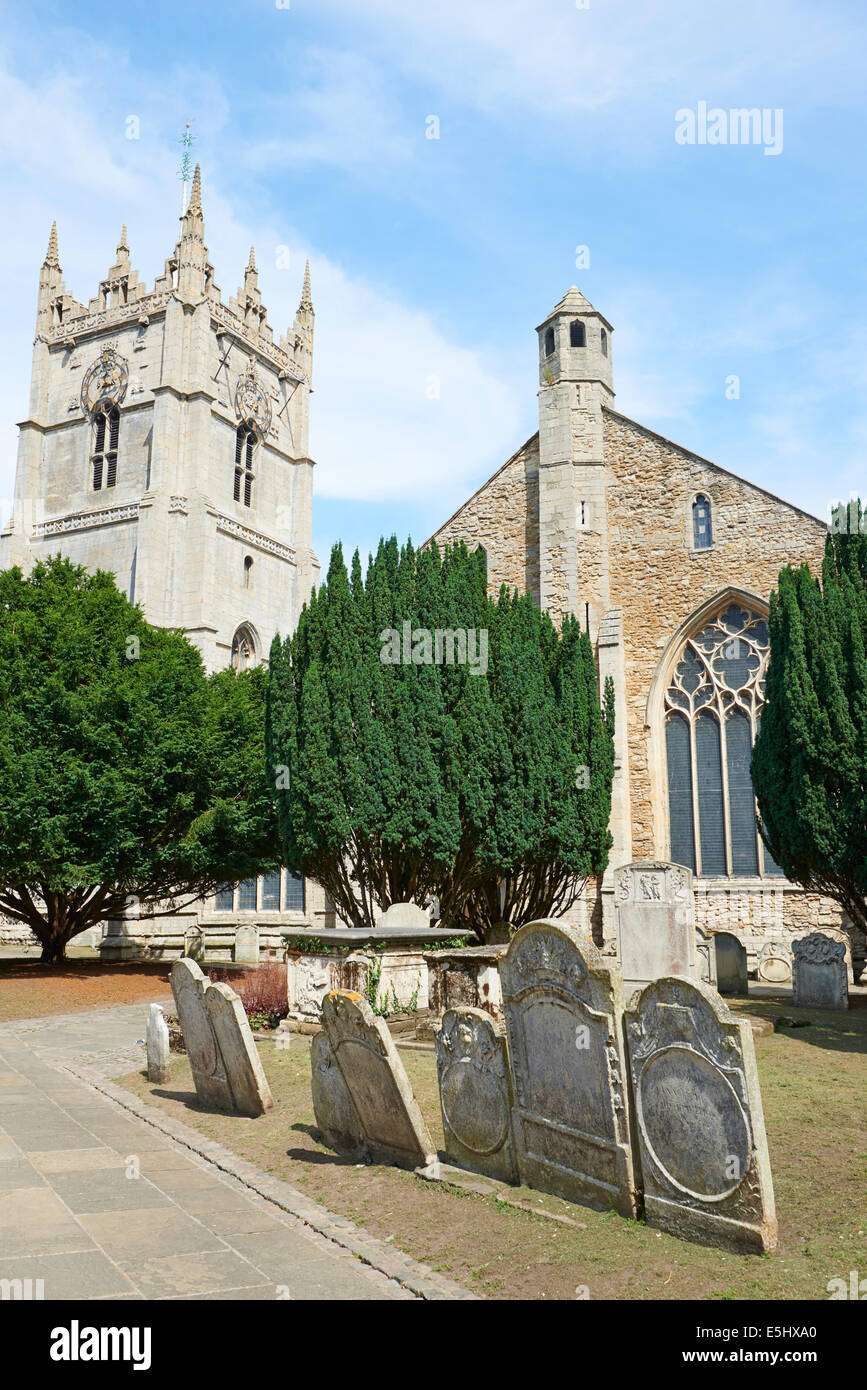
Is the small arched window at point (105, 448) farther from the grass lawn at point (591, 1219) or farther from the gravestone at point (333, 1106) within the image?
the gravestone at point (333, 1106)

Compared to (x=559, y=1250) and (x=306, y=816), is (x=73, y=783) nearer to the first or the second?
(x=306, y=816)

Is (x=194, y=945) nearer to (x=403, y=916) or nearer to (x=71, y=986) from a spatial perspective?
(x=71, y=986)

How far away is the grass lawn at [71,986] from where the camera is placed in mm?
15992

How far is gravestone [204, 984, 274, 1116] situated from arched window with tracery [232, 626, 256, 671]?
99.9 feet

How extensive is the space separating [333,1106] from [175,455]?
3307 cm

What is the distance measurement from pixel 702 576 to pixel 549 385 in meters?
6.10

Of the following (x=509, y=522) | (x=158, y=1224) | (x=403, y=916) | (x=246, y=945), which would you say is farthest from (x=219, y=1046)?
(x=246, y=945)

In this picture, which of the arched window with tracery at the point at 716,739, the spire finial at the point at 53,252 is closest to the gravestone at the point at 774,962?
the arched window with tracery at the point at 716,739

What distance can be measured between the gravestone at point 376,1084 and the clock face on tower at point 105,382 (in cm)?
3652

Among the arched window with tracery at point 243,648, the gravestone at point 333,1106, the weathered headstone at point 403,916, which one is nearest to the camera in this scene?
the gravestone at point 333,1106

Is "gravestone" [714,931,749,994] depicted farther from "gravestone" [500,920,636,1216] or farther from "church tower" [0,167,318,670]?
"church tower" [0,167,318,670]

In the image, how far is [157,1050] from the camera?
9398mm

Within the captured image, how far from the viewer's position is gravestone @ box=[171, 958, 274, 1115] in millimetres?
7816
